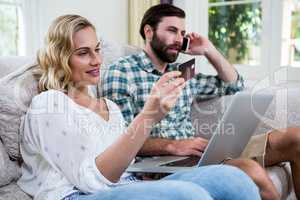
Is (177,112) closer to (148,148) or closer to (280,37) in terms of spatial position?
(148,148)

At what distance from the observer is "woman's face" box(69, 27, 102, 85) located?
3.87 feet

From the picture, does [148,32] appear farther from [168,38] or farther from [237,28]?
[237,28]

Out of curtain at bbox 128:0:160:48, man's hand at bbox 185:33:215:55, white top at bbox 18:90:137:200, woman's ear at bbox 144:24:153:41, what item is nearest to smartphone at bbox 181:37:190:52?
man's hand at bbox 185:33:215:55

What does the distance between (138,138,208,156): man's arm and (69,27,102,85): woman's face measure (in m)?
0.44

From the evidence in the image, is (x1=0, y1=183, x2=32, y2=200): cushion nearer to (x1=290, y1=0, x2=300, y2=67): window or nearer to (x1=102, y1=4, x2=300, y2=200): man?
(x1=102, y1=4, x2=300, y2=200): man

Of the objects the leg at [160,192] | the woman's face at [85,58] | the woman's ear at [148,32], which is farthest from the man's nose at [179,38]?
the leg at [160,192]

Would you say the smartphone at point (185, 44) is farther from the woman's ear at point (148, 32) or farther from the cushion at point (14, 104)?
the cushion at point (14, 104)

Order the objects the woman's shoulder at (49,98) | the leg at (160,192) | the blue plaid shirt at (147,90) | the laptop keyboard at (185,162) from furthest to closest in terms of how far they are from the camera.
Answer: the blue plaid shirt at (147,90), the laptop keyboard at (185,162), the woman's shoulder at (49,98), the leg at (160,192)

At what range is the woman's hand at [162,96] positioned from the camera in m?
0.98

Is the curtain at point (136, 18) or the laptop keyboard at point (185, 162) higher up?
the curtain at point (136, 18)

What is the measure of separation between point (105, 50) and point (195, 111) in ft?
1.68

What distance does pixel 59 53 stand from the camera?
3.77 ft

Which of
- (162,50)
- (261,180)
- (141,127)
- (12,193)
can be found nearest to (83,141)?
(141,127)

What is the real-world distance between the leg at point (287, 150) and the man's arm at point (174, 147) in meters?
0.26
